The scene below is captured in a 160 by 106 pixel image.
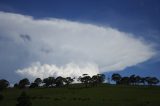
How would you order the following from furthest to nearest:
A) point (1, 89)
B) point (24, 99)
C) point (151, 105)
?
point (1, 89)
point (151, 105)
point (24, 99)

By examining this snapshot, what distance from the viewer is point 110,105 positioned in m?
88.0

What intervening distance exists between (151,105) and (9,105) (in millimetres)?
46873

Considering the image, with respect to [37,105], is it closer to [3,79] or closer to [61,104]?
[61,104]

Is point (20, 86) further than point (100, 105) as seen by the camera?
Yes

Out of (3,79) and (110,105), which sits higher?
(3,79)

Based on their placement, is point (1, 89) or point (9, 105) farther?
point (1, 89)

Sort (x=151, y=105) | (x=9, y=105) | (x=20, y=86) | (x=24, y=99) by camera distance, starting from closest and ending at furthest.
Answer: (x=24, y=99)
(x=151, y=105)
(x=9, y=105)
(x=20, y=86)

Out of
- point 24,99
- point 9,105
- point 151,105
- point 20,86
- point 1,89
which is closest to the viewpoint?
point 24,99

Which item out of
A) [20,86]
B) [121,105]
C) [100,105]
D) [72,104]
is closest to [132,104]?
[121,105]

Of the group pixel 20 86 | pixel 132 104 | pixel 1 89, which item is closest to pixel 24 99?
pixel 132 104

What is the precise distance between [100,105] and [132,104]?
10.8m

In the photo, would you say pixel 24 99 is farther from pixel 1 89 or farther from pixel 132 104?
pixel 1 89

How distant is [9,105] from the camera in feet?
302

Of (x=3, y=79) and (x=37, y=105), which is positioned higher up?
(x=3, y=79)
